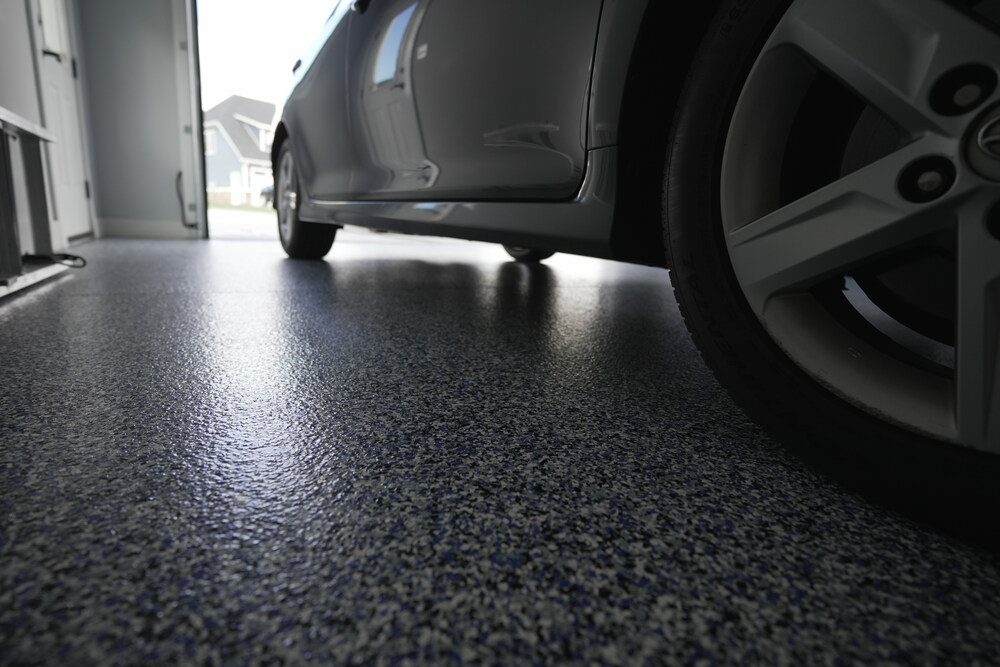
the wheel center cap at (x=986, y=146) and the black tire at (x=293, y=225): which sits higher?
the wheel center cap at (x=986, y=146)

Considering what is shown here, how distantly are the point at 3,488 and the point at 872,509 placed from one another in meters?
0.79

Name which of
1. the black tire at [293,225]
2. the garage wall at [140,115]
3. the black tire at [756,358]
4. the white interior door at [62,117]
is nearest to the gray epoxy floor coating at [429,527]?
the black tire at [756,358]

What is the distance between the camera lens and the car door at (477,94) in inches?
32.7

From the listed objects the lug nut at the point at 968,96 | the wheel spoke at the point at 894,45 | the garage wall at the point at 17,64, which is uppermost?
the garage wall at the point at 17,64

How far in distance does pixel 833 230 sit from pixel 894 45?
0.54 feet

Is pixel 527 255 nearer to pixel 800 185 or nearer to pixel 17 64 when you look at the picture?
pixel 800 185

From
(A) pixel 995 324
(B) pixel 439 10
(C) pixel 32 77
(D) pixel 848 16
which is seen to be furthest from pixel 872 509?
(C) pixel 32 77

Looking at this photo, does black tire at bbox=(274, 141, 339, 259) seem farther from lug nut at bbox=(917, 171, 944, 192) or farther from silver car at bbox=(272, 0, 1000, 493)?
lug nut at bbox=(917, 171, 944, 192)

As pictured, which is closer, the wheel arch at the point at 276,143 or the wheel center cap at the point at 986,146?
the wheel center cap at the point at 986,146

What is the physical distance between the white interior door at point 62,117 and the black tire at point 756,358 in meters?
3.28

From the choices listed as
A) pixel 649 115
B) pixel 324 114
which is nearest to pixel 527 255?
pixel 324 114

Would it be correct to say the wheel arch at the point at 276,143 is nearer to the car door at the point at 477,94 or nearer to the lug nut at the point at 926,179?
the car door at the point at 477,94

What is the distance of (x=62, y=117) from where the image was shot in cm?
337

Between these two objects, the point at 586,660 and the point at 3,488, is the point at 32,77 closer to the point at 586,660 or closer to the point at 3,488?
the point at 3,488
